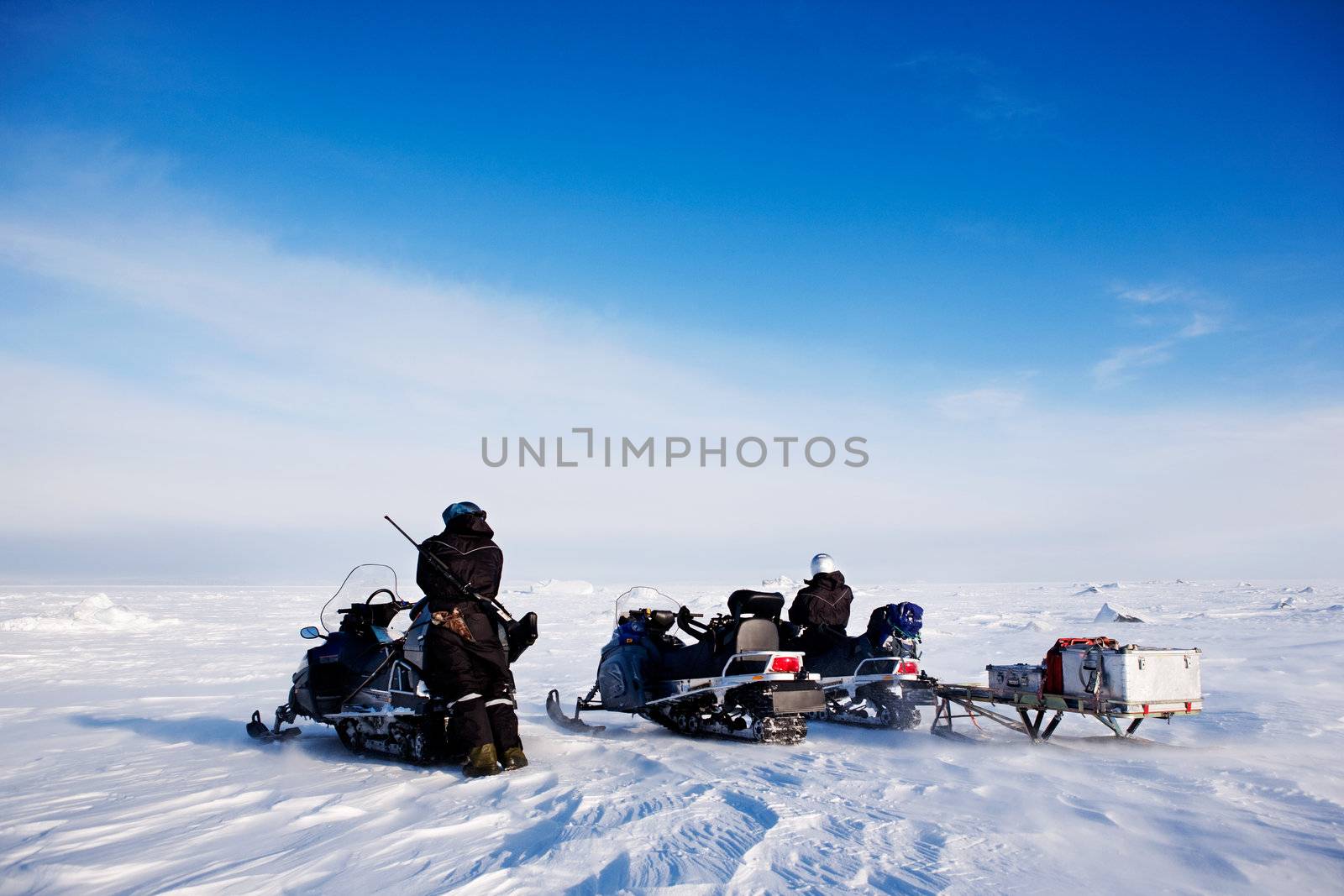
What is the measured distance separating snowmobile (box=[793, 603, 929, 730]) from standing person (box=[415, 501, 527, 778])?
3732 millimetres

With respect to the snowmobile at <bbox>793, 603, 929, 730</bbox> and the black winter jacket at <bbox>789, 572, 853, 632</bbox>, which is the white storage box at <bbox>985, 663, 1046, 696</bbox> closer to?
the snowmobile at <bbox>793, 603, 929, 730</bbox>

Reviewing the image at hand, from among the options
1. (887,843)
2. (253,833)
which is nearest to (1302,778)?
(887,843)

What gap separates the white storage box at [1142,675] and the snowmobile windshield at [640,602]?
387 cm

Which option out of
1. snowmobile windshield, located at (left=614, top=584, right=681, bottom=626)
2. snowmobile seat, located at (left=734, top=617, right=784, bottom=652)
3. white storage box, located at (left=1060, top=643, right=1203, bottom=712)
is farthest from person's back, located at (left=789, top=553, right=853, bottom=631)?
white storage box, located at (left=1060, top=643, right=1203, bottom=712)

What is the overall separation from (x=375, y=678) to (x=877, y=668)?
4.79 meters

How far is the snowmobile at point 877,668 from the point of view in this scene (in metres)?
8.23

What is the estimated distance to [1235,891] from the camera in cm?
339

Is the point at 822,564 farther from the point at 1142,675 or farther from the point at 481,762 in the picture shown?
the point at 481,762

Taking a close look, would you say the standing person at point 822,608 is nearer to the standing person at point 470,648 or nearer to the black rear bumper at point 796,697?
the black rear bumper at point 796,697

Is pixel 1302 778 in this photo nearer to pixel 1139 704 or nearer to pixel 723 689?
pixel 1139 704

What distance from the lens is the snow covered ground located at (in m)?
A: 3.67

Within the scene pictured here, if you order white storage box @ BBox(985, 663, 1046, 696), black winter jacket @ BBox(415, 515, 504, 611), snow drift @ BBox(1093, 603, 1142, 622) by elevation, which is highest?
black winter jacket @ BBox(415, 515, 504, 611)

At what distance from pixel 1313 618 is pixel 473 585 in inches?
812

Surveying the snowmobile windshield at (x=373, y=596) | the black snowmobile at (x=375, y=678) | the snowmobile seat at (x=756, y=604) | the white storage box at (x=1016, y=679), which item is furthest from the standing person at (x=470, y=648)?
the white storage box at (x=1016, y=679)
